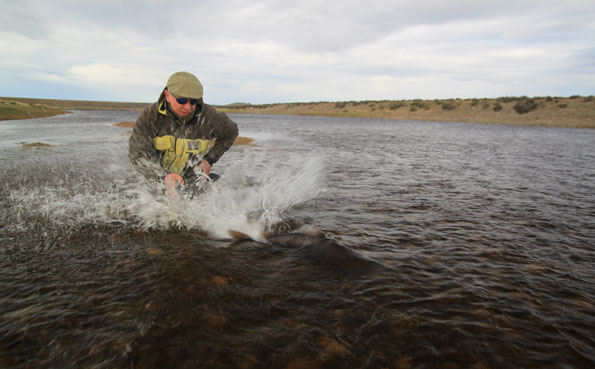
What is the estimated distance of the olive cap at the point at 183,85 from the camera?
180 inches

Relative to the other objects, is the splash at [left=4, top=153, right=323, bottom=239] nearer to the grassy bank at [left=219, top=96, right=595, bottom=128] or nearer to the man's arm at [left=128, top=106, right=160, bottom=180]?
the man's arm at [left=128, top=106, right=160, bottom=180]

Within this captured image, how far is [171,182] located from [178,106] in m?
1.24

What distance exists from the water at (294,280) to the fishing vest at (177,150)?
2.00ft

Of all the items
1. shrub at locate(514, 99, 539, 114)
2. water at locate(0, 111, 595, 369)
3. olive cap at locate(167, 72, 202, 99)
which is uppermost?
shrub at locate(514, 99, 539, 114)

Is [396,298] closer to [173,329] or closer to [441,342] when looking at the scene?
[441,342]

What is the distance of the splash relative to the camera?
5.20 m

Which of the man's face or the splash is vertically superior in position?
the man's face

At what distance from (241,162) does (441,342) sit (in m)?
11.5

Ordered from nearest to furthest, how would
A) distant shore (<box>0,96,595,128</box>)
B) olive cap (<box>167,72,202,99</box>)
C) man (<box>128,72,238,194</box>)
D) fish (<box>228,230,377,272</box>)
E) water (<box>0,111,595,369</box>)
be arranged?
1. water (<box>0,111,595,369</box>)
2. fish (<box>228,230,377,272</box>)
3. olive cap (<box>167,72,202,99</box>)
4. man (<box>128,72,238,194</box>)
5. distant shore (<box>0,96,595,128</box>)

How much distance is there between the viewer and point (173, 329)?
2.64 meters

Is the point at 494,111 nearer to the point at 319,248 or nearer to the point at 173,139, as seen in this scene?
the point at 319,248

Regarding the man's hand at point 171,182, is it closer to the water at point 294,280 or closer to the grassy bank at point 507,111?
the water at point 294,280

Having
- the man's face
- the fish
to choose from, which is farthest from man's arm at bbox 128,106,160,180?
the fish

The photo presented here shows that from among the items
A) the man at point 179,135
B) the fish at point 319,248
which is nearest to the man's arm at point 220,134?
the man at point 179,135
